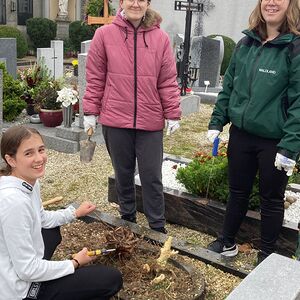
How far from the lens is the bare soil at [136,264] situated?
2545mm

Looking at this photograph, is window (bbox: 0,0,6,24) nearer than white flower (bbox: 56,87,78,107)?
No

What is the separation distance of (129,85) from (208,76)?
7.95 m

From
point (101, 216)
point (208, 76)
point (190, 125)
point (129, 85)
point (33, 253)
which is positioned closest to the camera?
point (33, 253)

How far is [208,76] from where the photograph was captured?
1077 cm

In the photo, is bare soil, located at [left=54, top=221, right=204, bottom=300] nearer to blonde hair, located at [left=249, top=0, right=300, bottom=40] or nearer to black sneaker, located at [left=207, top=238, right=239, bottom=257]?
black sneaker, located at [left=207, top=238, right=239, bottom=257]

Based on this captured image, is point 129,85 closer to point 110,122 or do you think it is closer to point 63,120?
point 110,122

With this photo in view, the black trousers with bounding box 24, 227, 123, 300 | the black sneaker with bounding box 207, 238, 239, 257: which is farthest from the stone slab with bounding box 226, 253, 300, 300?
the black sneaker with bounding box 207, 238, 239, 257

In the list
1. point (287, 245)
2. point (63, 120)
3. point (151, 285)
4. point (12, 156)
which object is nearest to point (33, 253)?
point (12, 156)

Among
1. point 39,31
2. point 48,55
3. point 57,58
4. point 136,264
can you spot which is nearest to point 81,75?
point 136,264

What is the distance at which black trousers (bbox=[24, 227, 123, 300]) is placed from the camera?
208 centimetres

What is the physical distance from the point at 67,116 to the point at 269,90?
144 inches

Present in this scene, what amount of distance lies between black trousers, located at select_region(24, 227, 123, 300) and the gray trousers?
108cm

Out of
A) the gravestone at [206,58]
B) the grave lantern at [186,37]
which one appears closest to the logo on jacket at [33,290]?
the grave lantern at [186,37]

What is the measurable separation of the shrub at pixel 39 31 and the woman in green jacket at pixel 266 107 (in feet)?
65.9
